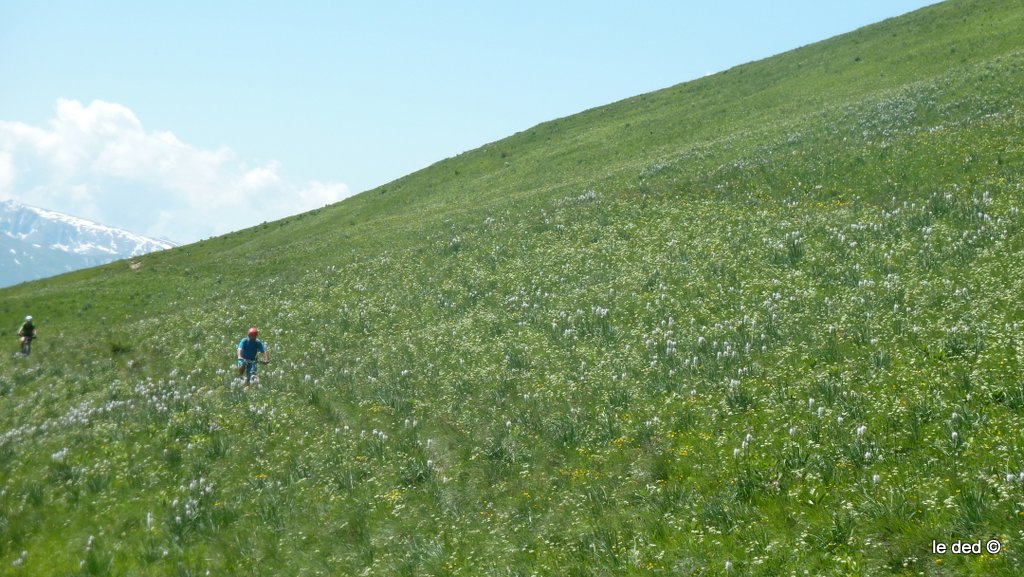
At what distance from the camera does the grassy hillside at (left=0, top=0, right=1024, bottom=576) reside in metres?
8.41

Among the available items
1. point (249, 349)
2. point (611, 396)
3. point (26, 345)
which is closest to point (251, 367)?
point (249, 349)

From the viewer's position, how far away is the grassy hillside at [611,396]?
331 inches

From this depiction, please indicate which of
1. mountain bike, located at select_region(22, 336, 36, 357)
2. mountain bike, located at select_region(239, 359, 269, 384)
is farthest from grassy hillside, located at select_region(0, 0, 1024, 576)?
mountain bike, located at select_region(22, 336, 36, 357)

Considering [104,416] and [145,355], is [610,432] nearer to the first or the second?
[104,416]

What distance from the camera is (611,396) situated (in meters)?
13.0

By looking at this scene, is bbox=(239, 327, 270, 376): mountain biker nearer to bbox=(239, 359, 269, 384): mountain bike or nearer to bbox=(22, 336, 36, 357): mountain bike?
bbox=(239, 359, 269, 384): mountain bike

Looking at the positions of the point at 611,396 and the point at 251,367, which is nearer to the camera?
the point at 611,396

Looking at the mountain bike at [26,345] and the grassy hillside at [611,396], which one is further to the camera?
the mountain bike at [26,345]

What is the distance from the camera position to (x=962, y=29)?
48.1 metres

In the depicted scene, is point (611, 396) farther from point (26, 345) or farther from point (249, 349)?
point (26, 345)

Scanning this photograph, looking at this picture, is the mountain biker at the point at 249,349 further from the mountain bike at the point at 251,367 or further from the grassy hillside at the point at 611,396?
the grassy hillside at the point at 611,396

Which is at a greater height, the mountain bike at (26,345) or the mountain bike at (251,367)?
the mountain bike at (26,345)

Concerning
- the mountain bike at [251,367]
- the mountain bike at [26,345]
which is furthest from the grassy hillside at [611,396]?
the mountain bike at [26,345]

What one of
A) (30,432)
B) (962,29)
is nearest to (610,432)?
(30,432)
